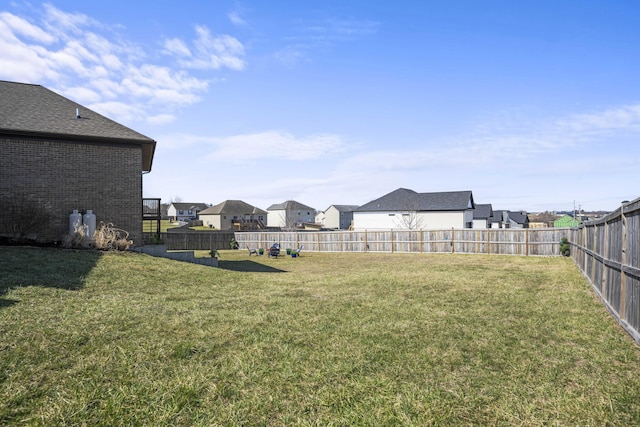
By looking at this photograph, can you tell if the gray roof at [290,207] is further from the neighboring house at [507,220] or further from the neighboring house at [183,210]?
the neighboring house at [507,220]

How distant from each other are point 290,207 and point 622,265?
2990 inches

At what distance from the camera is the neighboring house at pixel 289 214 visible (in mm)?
79875

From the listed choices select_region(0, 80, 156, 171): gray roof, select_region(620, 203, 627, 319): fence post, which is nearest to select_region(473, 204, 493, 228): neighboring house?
select_region(0, 80, 156, 171): gray roof

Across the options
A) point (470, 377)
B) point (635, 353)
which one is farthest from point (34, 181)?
point (635, 353)

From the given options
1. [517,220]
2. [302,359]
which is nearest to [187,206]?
[517,220]

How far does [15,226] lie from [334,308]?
39.8 feet

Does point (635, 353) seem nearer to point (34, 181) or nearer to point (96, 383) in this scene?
point (96, 383)

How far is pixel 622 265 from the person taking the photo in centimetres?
658

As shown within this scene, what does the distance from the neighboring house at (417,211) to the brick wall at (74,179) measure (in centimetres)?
3735

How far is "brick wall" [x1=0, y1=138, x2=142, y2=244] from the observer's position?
1402cm

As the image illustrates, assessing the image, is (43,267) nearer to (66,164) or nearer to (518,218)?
(66,164)

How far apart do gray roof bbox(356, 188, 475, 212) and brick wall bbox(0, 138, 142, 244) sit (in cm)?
3745

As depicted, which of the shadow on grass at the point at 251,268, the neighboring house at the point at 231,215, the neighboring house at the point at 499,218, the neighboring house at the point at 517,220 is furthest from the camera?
the neighboring house at the point at 517,220

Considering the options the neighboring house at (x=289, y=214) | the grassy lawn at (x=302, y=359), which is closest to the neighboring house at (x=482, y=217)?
the neighboring house at (x=289, y=214)
